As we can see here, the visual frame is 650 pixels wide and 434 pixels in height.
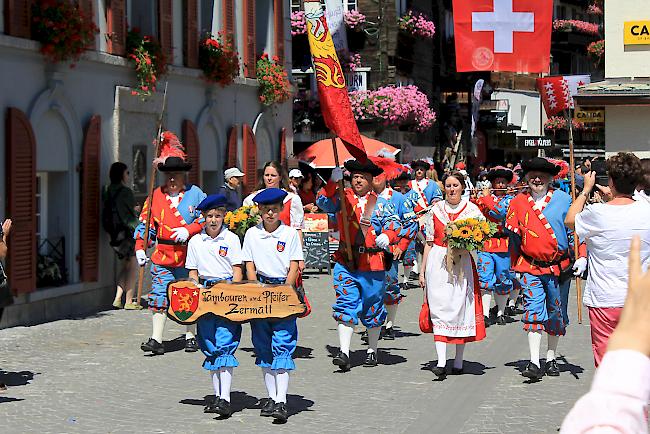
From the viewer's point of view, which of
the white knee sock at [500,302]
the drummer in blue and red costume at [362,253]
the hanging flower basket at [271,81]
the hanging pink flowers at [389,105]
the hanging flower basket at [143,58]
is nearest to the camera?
the drummer in blue and red costume at [362,253]

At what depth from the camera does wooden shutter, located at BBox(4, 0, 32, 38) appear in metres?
13.8

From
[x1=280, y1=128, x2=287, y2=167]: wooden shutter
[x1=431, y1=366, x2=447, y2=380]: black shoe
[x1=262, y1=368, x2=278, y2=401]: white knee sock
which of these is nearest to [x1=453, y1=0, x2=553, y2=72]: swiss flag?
[x1=280, y1=128, x2=287, y2=167]: wooden shutter

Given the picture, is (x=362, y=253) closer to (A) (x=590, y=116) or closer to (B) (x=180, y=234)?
(B) (x=180, y=234)

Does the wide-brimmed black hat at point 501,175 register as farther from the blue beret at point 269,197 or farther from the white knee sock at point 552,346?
the blue beret at point 269,197

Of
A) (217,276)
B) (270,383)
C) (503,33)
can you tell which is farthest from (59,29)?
(503,33)

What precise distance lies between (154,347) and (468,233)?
3.26m

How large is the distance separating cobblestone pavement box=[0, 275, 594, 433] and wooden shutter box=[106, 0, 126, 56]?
4336mm

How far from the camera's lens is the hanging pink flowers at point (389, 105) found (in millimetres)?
35938

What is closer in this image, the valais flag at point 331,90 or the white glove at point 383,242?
the white glove at point 383,242

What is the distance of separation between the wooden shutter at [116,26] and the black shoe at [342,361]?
7.27 metres

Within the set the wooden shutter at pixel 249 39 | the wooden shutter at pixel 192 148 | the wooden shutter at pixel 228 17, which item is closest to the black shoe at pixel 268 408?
the wooden shutter at pixel 192 148

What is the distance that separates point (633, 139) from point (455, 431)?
18.3 meters

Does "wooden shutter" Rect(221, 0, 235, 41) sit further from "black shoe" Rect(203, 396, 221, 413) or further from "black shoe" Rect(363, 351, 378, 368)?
"black shoe" Rect(203, 396, 221, 413)

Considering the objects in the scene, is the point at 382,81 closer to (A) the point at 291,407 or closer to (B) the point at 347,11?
(B) the point at 347,11
